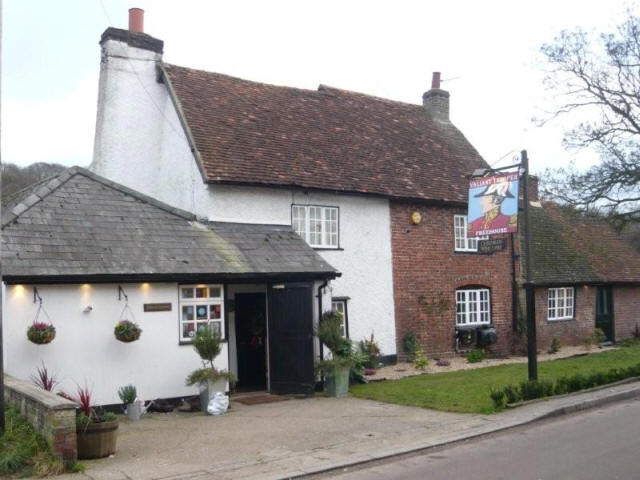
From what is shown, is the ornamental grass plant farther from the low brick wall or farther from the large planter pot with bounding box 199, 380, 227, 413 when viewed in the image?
the low brick wall

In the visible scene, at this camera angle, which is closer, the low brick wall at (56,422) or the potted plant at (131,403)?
the low brick wall at (56,422)

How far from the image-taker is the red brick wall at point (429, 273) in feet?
61.3

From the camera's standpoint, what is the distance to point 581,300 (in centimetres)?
2423

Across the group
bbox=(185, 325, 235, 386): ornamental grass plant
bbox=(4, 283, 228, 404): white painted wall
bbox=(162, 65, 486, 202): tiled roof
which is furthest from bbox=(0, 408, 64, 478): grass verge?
bbox=(162, 65, 486, 202): tiled roof

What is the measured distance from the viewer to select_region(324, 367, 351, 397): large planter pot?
46.5 ft

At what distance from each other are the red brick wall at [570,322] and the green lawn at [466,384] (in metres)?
3.13

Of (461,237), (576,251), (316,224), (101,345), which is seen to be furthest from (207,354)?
(576,251)

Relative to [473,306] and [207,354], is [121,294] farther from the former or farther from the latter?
[473,306]

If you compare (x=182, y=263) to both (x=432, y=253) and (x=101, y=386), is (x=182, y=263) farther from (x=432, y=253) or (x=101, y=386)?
(x=432, y=253)

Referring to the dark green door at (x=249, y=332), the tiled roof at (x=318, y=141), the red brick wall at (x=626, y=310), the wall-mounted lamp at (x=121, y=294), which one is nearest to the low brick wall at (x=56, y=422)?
the wall-mounted lamp at (x=121, y=294)

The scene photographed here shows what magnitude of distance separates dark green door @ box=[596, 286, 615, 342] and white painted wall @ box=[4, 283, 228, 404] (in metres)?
17.0

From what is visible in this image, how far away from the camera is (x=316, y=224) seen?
57.0 ft

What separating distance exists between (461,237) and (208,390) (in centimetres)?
1054

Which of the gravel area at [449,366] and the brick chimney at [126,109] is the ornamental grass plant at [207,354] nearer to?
the gravel area at [449,366]
